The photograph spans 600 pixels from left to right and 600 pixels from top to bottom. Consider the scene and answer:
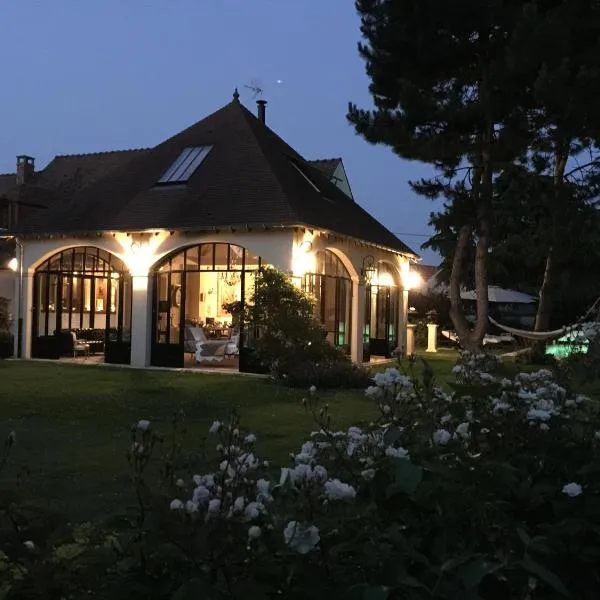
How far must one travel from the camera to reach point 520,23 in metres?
12.5

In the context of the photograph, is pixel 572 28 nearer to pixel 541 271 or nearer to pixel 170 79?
pixel 541 271

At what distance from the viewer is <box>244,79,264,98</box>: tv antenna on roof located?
20.9 meters

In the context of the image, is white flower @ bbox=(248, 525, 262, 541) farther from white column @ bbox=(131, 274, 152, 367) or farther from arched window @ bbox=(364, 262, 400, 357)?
arched window @ bbox=(364, 262, 400, 357)

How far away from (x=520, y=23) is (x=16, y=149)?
13933 centimetres

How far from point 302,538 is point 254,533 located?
0.11 meters

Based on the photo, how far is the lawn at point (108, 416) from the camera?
217 inches

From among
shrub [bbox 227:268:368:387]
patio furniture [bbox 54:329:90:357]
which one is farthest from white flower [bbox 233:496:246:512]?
patio furniture [bbox 54:329:90:357]

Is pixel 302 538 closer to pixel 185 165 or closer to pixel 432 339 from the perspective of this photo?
pixel 185 165

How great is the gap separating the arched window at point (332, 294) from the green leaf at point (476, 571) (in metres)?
13.8

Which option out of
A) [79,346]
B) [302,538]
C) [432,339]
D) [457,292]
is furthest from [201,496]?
[432,339]

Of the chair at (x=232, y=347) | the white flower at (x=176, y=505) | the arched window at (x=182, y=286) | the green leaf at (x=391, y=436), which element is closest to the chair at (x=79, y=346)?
the arched window at (x=182, y=286)

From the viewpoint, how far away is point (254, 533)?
168cm

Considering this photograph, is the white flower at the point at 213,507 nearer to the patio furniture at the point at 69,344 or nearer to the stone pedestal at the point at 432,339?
the patio furniture at the point at 69,344

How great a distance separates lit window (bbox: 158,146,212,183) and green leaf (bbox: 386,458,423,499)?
622 inches
